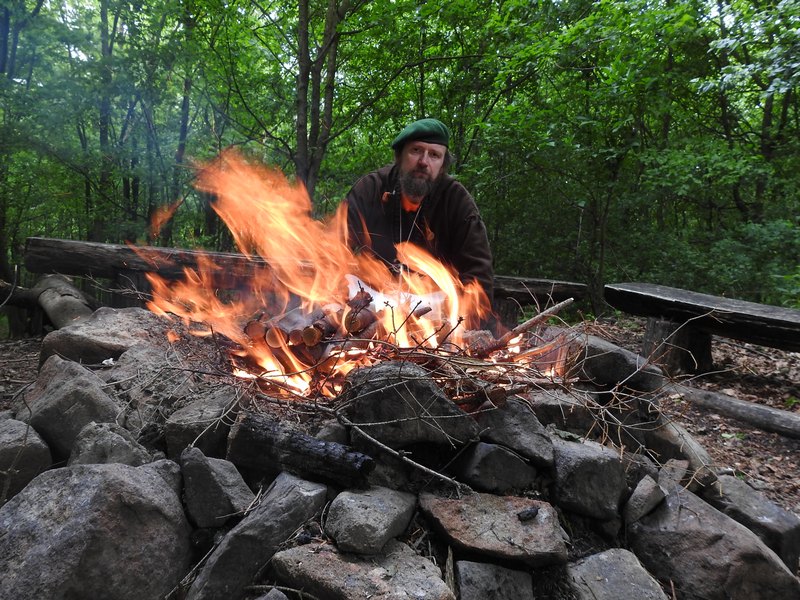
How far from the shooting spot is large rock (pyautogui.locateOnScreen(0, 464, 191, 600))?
1.43 m

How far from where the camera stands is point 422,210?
13.8 feet

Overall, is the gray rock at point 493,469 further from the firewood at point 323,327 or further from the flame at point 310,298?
the firewood at point 323,327

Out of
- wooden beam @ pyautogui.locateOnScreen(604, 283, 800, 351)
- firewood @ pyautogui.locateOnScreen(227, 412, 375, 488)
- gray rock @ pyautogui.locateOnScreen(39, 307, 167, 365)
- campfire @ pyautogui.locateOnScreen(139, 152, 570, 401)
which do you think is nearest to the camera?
firewood @ pyautogui.locateOnScreen(227, 412, 375, 488)

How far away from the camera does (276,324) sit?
107 inches

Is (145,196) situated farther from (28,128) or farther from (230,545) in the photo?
(230,545)

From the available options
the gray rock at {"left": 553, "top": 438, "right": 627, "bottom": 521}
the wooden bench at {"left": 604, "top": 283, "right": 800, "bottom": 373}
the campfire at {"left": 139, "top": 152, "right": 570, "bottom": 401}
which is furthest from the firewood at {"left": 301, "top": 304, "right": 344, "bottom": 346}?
the wooden bench at {"left": 604, "top": 283, "right": 800, "bottom": 373}

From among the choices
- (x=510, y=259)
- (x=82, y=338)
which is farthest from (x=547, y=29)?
(x=82, y=338)

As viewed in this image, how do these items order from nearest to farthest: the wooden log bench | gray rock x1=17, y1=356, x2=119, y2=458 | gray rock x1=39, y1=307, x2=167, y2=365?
Result: gray rock x1=17, y1=356, x2=119, y2=458, gray rock x1=39, y1=307, x2=167, y2=365, the wooden log bench

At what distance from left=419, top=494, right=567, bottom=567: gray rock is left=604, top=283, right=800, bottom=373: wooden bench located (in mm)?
2639

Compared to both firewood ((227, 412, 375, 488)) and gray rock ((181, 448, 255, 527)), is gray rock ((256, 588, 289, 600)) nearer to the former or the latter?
gray rock ((181, 448, 255, 527))

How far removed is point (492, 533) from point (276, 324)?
1583 millimetres

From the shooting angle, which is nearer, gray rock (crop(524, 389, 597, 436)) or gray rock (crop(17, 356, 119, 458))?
gray rock (crop(17, 356, 119, 458))

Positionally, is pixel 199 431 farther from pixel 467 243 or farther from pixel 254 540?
pixel 467 243

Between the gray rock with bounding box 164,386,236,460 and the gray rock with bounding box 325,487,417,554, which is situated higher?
the gray rock with bounding box 164,386,236,460
